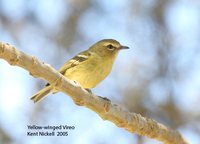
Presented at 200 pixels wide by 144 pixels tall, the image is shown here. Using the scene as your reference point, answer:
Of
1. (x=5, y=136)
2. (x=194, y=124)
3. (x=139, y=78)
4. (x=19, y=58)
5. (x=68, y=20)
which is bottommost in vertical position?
(x=19, y=58)

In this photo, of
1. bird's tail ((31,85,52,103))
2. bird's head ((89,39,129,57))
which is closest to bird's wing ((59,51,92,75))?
bird's head ((89,39,129,57))

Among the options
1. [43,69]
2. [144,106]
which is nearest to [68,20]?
[144,106]

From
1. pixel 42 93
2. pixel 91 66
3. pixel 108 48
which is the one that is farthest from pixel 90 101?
pixel 108 48

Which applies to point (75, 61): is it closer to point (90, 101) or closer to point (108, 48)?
point (108, 48)

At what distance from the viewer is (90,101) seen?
4285 mm

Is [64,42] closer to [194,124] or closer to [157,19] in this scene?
[157,19]

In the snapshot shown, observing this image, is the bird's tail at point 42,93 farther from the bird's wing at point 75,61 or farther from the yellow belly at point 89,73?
the bird's wing at point 75,61

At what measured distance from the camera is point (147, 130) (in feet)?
15.3

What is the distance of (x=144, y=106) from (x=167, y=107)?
34 centimetres

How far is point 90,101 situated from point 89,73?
Result: 1.45 metres

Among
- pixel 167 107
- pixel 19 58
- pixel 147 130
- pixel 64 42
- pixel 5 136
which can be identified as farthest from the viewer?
pixel 64 42

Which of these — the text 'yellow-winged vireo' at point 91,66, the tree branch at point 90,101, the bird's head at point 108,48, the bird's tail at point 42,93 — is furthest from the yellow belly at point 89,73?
the tree branch at point 90,101

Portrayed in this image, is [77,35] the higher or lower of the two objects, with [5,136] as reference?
higher

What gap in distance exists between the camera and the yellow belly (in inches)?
222
